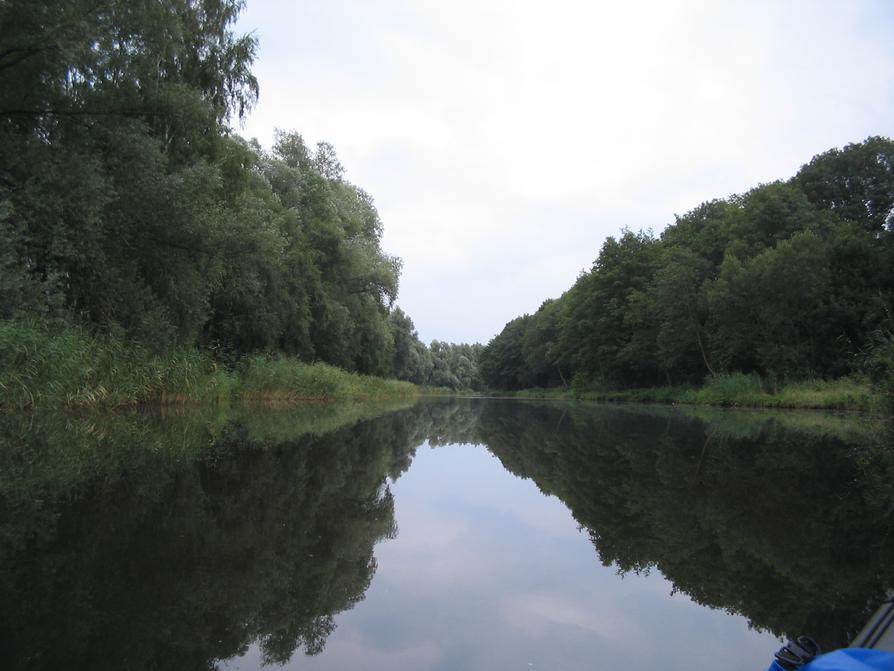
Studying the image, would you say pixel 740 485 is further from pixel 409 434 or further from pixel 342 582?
pixel 409 434

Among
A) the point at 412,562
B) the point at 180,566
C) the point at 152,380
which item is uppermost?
the point at 152,380

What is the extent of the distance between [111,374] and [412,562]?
344 inches

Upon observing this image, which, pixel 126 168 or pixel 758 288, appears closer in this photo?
pixel 126 168

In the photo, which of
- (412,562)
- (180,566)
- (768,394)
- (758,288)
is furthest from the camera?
Answer: (758,288)

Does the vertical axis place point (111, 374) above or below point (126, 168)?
below

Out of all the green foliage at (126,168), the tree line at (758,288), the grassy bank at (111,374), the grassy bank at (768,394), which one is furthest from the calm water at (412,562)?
the grassy bank at (768,394)

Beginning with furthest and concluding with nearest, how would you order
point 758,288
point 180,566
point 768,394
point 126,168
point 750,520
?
point 758,288
point 768,394
point 126,168
point 750,520
point 180,566

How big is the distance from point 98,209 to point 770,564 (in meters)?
11.2

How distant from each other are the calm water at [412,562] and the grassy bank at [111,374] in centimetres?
284

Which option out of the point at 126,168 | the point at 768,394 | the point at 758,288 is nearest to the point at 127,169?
the point at 126,168

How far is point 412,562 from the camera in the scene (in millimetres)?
2795

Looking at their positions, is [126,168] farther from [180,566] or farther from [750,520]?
[750,520]

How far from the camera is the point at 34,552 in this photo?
241cm

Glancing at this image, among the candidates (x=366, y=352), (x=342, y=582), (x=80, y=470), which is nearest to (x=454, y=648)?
(x=342, y=582)
